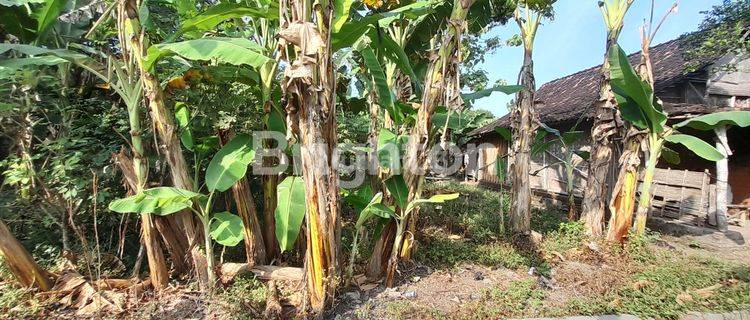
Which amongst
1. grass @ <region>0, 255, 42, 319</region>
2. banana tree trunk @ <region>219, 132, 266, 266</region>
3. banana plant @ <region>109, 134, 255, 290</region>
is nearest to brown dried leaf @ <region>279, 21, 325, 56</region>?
banana plant @ <region>109, 134, 255, 290</region>

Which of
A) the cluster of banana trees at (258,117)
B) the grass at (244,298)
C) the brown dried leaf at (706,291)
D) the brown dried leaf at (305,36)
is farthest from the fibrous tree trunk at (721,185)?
the grass at (244,298)

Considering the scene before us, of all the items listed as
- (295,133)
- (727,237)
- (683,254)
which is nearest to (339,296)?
(295,133)

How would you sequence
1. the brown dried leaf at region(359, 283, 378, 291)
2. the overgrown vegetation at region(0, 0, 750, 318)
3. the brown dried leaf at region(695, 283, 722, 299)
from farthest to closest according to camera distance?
the brown dried leaf at region(695, 283, 722, 299)
the brown dried leaf at region(359, 283, 378, 291)
the overgrown vegetation at region(0, 0, 750, 318)

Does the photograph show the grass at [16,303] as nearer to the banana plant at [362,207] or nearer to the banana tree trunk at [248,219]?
the banana tree trunk at [248,219]

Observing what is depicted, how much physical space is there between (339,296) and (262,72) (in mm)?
2206

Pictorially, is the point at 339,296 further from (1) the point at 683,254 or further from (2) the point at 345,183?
(1) the point at 683,254

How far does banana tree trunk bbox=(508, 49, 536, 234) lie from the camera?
525 centimetres

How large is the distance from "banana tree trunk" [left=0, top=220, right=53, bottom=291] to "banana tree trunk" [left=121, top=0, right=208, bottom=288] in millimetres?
1151

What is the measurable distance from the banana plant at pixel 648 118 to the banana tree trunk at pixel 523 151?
3.47 ft

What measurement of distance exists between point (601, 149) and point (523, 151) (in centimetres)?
130

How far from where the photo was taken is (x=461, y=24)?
3258 mm

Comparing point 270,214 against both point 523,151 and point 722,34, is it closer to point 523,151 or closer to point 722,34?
point 523,151

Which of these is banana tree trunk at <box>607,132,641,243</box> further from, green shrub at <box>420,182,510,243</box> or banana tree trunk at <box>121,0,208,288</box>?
banana tree trunk at <box>121,0,208,288</box>

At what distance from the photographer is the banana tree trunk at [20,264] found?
9.20 ft
